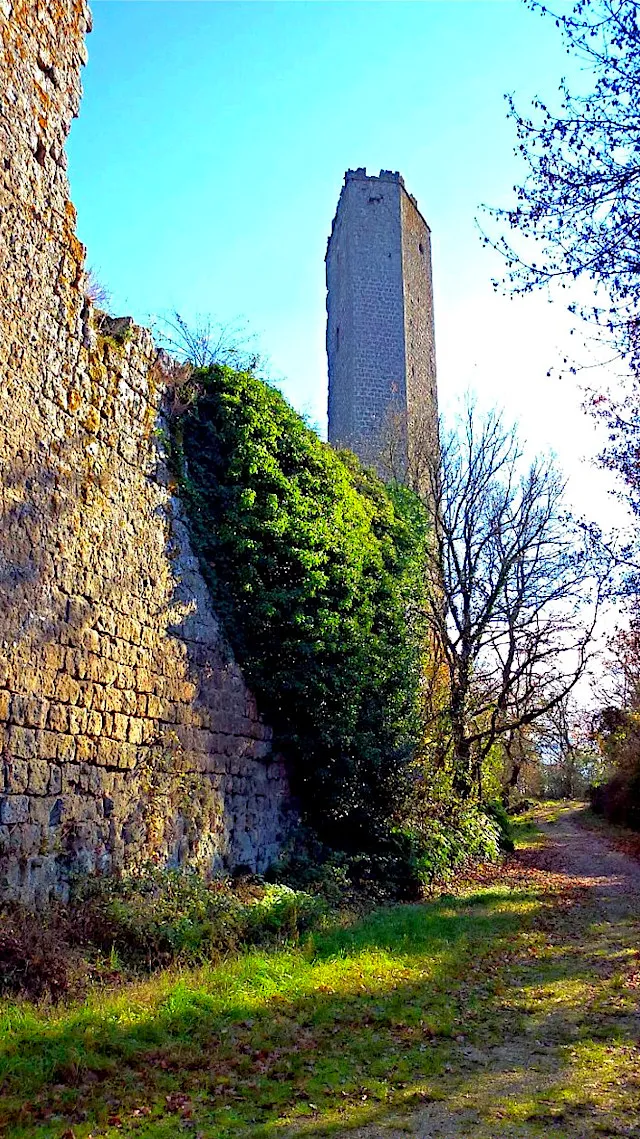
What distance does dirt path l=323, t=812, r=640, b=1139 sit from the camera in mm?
4293

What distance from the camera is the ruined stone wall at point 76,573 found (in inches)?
258

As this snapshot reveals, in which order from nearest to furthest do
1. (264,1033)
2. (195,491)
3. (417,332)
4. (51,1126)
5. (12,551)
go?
1. (51,1126)
2. (264,1033)
3. (12,551)
4. (195,491)
5. (417,332)

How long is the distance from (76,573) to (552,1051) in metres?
4.91

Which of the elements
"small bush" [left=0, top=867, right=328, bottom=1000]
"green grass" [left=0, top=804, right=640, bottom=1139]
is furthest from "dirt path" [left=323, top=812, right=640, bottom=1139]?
"small bush" [left=0, top=867, right=328, bottom=1000]

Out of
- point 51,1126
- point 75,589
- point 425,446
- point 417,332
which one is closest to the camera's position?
point 51,1126

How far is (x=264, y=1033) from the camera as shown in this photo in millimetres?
5453

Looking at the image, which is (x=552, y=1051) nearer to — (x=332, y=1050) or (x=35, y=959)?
(x=332, y=1050)

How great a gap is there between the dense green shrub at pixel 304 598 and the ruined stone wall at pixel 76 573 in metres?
0.71

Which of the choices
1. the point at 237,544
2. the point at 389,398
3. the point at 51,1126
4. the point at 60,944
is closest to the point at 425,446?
the point at 389,398

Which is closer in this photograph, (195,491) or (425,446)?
(195,491)

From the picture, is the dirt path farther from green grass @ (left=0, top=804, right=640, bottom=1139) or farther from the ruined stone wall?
the ruined stone wall

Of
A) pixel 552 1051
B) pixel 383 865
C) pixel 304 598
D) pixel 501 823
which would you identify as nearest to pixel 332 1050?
pixel 552 1051

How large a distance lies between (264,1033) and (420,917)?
4863 millimetres

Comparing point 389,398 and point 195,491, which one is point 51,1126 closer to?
point 195,491
